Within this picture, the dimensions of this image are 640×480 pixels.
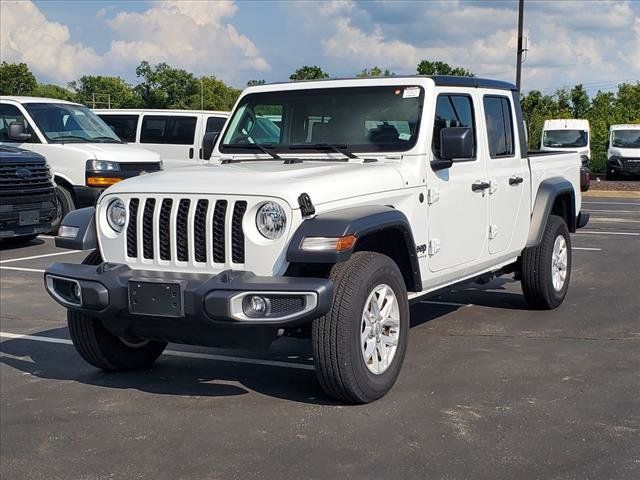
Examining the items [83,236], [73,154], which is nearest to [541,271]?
[83,236]

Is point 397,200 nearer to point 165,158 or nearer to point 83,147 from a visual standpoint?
point 83,147

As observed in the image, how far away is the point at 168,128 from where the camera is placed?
1694 cm

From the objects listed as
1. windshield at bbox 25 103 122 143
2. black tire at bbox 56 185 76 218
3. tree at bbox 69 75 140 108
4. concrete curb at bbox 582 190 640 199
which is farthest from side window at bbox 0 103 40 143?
tree at bbox 69 75 140 108

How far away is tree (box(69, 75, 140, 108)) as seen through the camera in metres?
103

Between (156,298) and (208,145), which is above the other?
(208,145)

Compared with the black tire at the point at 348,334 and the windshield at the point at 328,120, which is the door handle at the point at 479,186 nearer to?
the windshield at the point at 328,120

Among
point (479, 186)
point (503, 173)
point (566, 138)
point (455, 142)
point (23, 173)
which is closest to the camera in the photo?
point (455, 142)

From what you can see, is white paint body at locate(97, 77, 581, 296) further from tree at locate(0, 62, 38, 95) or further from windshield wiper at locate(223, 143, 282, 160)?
tree at locate(0, 62, 38, 95)

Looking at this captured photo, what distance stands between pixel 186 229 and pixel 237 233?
1.05 feet

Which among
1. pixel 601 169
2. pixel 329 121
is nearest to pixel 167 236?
pixel 329 121

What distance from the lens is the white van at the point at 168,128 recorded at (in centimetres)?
1667

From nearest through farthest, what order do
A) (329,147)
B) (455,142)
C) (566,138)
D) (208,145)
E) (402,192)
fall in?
1. (402,192)
2. (455,142)
3. (329,147)
4. (208,145)
5. (566,138)

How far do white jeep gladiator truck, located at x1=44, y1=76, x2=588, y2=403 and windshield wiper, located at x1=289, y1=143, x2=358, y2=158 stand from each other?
13 millimetres

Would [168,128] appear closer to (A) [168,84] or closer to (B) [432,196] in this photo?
(B) [432,196]
